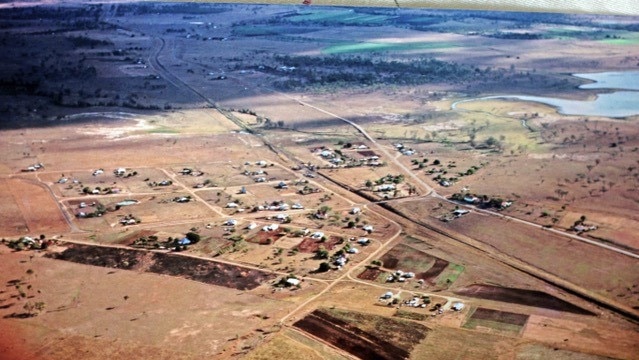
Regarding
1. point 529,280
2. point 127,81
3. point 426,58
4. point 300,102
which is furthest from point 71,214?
point 426,58

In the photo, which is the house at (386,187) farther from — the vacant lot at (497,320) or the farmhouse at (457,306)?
the vacant lot at (497,320)

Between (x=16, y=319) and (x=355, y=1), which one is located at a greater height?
(x=355, y=1)

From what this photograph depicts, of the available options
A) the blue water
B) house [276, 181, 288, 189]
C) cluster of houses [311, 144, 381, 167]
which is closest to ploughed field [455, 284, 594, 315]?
house [276, 181, 288, 189]

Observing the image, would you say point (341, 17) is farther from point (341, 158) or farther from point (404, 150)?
point (341, 158)

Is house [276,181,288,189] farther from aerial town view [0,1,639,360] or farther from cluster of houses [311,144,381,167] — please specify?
cluster of houses [311,144,381,167]

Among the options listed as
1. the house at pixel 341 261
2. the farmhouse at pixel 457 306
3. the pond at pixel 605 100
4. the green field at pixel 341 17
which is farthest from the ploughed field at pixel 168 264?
the green field at pixel 341 17

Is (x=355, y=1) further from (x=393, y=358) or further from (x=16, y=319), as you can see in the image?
(x=16, y=319)
